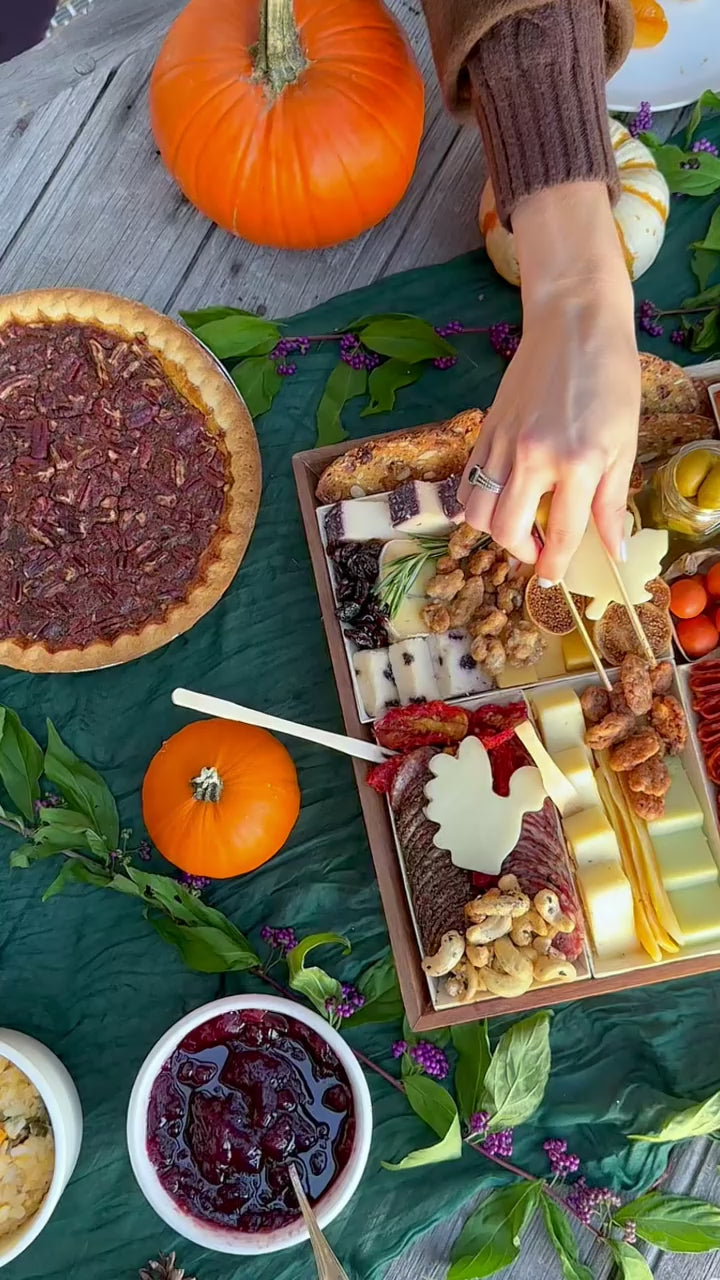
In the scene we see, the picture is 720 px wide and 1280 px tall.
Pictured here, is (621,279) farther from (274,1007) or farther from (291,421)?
(274,1007)

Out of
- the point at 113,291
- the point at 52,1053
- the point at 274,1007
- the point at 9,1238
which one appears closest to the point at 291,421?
the point at 113,291

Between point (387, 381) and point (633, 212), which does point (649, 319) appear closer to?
point (633, 212)

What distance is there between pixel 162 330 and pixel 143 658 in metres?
0.50

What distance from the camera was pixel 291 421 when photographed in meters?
1.64

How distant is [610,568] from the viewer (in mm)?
1274

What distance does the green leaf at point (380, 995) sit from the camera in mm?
1455

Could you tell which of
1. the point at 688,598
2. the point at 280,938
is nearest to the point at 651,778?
the point at 688,598

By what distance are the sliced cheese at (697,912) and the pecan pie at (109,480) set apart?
0.76 m

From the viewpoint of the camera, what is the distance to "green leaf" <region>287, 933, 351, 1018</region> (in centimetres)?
138

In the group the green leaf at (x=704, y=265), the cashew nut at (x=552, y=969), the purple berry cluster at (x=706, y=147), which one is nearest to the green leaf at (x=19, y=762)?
the cashew nut at (x=552, y=969)

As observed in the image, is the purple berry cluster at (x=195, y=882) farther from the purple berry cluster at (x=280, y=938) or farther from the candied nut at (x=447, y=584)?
the candied nut at (x=447, y=584)

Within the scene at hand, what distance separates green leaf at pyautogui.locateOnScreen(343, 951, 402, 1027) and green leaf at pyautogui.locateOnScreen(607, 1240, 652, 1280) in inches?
17.2

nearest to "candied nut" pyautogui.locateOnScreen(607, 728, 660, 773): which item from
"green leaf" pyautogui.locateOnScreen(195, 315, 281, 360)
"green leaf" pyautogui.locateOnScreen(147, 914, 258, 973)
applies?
"green leaf" pyautogui.locateOnScreen(147, 914, 258, 973)

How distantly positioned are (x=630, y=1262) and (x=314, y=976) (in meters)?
0.59
